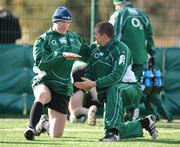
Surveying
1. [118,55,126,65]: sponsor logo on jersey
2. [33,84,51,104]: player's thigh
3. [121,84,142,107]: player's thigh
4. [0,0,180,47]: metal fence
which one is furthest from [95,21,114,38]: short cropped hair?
[0,0,180,47]: metal fence

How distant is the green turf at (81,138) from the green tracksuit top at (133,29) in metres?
1.27

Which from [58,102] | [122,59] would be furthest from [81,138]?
[122,59]

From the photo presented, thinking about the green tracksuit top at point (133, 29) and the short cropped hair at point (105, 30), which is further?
the green tracksuit top at point (133, 29)

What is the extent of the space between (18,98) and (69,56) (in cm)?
608

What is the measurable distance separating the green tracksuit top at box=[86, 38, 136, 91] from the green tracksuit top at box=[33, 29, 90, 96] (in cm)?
37

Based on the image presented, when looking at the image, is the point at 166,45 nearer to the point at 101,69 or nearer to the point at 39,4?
the point at 39,4

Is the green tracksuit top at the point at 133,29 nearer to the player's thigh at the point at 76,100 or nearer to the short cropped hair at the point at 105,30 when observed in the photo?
the player's thigh at the point at 76,100

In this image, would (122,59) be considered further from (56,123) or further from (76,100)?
(76,100)

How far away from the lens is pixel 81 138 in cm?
1178

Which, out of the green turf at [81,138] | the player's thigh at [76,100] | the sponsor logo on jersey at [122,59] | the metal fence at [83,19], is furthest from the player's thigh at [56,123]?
the metal fence at [83,19]

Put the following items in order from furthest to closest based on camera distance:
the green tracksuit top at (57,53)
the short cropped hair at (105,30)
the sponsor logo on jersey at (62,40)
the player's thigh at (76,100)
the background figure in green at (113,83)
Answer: the player's thigh at (76,100), the sponsor logo on jersey at (62,40), the green tracksuit top at (57,53), the short cropped hair at (105,30), the background figure in green at (113,83)

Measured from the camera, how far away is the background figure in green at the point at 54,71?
11461 mm

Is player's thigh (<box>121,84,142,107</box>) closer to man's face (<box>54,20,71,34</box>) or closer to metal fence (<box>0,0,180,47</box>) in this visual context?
man's face (<box>54,20,71,34</box>)

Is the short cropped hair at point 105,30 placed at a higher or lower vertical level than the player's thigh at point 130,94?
higher
